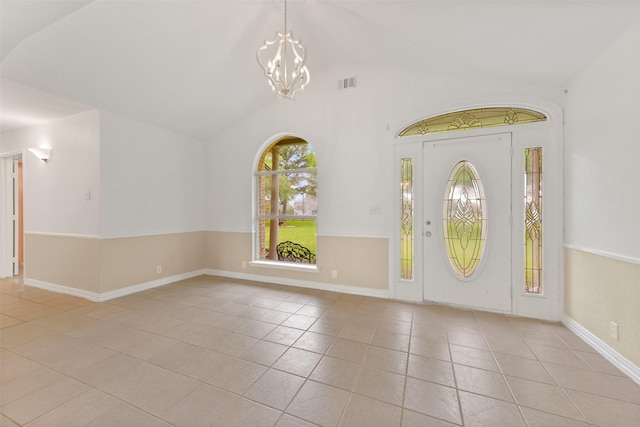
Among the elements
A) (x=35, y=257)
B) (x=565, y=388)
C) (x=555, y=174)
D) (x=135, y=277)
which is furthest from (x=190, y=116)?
(x=565, y=388)

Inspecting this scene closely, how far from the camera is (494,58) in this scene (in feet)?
9.26

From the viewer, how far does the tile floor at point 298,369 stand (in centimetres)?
163

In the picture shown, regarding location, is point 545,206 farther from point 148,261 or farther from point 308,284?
point 148,261

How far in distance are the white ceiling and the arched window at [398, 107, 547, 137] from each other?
1.13 ft

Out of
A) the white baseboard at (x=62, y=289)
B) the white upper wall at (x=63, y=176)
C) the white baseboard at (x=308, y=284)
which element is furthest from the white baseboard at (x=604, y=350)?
the white upper wall at (x=63, y=176)

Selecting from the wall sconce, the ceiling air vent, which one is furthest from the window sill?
the wall sconce

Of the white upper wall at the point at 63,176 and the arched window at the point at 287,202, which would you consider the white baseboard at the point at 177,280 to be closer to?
the arched window at the point at 287,202

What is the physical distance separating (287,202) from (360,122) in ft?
5.82

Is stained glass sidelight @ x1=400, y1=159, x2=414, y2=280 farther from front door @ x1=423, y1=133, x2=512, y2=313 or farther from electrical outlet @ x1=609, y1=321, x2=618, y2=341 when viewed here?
electrical outlet @ x1=609, y1=321, x2=618, y2=341

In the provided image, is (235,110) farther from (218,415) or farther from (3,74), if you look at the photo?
(218,415)

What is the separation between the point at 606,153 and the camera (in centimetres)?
229

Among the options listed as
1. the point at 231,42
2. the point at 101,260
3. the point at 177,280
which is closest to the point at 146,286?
the point at 177,280

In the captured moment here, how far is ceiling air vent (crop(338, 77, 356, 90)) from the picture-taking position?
3.91 m

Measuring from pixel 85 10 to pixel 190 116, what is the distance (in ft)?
6.39
